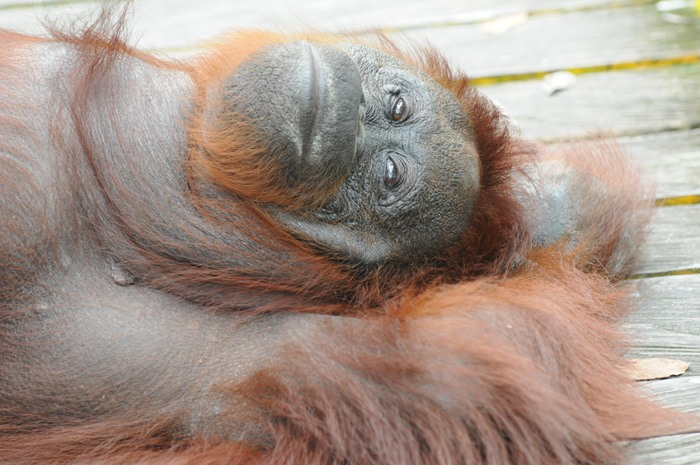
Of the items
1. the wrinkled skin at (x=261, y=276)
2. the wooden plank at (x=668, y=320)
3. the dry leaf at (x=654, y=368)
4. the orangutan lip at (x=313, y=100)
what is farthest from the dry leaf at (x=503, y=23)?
the dry leaf at (x=654, y=368)

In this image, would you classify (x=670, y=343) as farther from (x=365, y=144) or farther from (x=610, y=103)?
(x=610, y=103)

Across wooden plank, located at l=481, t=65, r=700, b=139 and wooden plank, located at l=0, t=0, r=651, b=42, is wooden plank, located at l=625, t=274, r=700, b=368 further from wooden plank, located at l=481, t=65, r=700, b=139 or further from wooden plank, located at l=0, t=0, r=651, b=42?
wooden plank, located at l=0, t=0, r=651, b=42

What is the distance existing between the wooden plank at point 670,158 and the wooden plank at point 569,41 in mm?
493

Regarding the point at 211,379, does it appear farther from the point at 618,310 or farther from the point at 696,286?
the point at 696,286

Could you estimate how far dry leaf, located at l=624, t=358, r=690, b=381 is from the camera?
1.59 meters

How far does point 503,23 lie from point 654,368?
6.13 feet

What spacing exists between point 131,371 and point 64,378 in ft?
0.43

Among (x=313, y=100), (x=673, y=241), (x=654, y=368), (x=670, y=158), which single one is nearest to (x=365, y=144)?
(x=313, y=100)

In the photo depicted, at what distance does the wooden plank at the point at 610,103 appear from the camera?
8.11 ft

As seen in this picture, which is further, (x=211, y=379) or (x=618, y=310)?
(x=618, y=310)

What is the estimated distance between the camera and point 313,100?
153 centimetres

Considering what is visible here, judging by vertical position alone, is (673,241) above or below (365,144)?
below

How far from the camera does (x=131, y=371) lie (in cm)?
141

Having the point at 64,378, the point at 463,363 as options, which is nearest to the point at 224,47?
the point at 64,378
